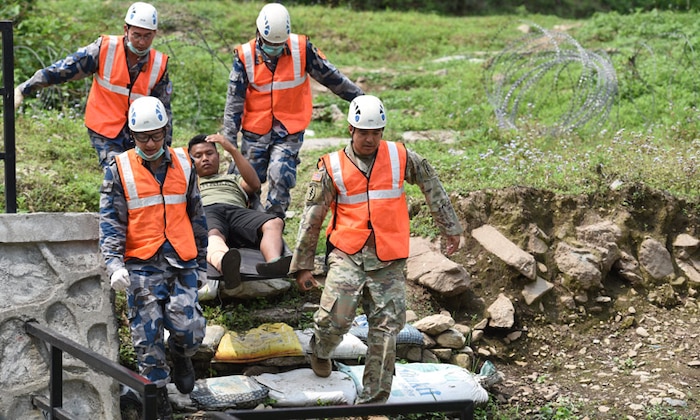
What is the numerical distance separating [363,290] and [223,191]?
1.75 m

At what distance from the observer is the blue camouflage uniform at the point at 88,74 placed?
6.99 m

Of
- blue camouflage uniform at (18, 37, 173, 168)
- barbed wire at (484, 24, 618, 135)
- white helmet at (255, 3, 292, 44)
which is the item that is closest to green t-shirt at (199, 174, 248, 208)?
blue camouflage uniform at (18, 37, 173, 168)

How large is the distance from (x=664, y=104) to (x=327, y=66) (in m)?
6.21

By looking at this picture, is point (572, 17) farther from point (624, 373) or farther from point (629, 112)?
point (624, 373)

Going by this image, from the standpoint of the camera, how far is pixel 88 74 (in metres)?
7.13

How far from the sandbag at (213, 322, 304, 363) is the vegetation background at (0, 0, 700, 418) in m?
0.31

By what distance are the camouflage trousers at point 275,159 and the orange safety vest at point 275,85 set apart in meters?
0.07

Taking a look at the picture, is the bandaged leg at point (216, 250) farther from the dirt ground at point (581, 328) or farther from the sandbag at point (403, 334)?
the sandbag at point (403, 334)

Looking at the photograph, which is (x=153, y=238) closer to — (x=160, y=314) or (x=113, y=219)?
(x=113, y=219)

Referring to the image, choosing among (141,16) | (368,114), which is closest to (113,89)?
(141,16)

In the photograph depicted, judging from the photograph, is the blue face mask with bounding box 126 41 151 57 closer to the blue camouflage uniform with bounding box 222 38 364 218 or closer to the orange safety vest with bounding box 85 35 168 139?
the orange safety vest with bounding box 85 35 168 139

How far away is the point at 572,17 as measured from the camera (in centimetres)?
2217

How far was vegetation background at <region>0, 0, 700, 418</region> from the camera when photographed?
30.7 feet

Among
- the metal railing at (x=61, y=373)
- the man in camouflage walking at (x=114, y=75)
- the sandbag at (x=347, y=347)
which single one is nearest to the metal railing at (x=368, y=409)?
the metal railing at (x=61, y=373)
